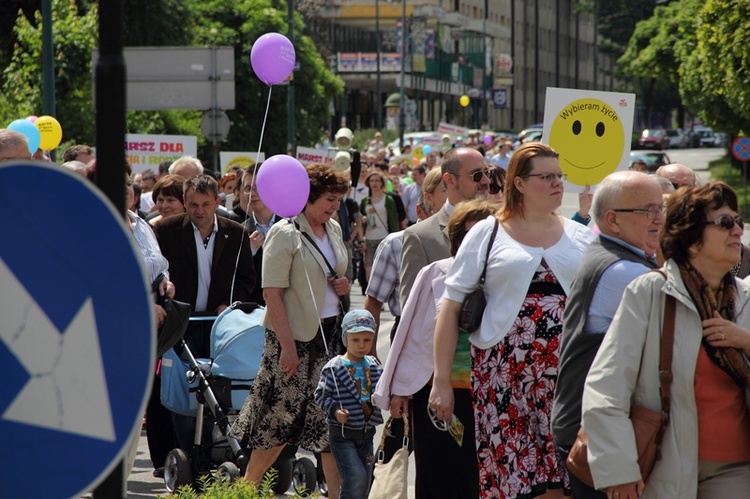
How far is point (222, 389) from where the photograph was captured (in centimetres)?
745

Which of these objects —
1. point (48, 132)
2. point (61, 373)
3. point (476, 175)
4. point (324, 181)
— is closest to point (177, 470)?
point (324, 181)

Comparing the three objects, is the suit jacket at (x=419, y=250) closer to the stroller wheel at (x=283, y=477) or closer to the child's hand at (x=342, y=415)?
the child's hand at (x=342, y=415)

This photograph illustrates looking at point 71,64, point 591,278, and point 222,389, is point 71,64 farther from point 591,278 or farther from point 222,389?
point 591,278

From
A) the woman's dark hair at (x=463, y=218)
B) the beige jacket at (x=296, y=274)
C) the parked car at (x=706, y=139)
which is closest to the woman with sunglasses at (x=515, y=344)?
the woman's dark hair at (x=463, y=218)

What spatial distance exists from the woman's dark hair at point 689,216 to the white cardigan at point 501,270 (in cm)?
102

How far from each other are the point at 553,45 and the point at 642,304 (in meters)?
110

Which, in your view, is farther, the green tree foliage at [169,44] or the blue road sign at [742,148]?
the blue road sign at [742,148]

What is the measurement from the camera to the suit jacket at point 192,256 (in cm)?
803

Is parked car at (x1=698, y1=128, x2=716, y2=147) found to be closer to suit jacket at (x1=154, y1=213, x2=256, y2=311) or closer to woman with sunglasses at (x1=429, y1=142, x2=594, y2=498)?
suit jacket at (x1=154, y1=213, x2=256, y2=311)

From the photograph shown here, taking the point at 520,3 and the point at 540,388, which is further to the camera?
the point at 520,3

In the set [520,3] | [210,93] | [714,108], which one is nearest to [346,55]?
[520,3]

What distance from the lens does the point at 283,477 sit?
747 centimetres

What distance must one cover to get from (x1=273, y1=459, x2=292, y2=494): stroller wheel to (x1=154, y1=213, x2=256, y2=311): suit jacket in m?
1.20

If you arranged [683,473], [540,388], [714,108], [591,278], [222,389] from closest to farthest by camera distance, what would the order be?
[683,473], [591,278], [540,388], [222,389], [714,108]
